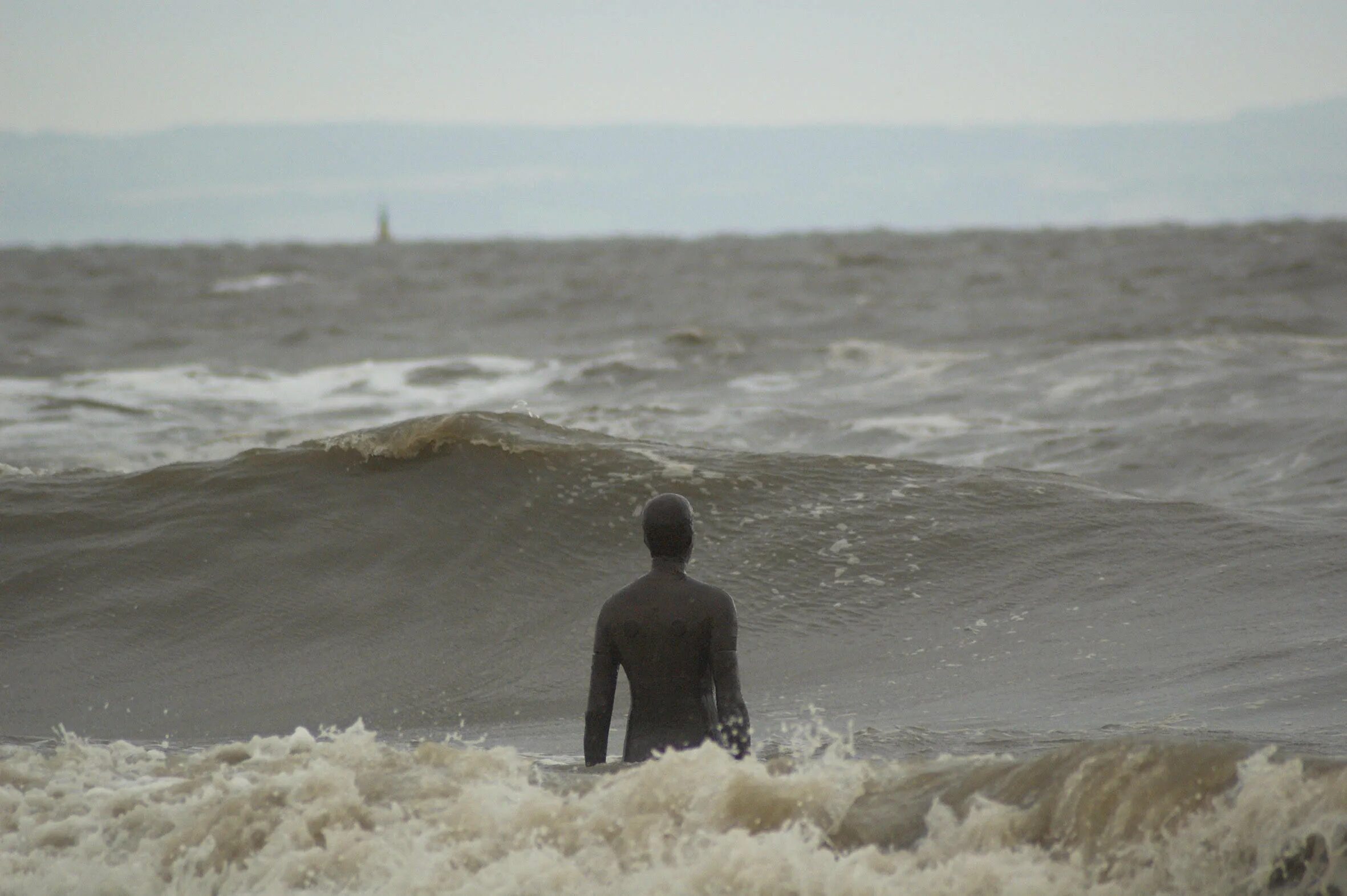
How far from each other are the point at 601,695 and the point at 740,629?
3.01 m

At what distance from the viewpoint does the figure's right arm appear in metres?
4.36

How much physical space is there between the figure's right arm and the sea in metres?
0.07

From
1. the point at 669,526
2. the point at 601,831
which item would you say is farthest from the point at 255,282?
the point at 601,831

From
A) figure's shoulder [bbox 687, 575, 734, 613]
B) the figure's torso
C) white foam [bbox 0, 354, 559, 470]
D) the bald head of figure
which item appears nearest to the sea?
white foam [bbox 0, 354, 559, 470]

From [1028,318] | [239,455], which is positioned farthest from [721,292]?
[239,455]

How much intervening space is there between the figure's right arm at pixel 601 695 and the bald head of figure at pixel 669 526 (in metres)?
0.28

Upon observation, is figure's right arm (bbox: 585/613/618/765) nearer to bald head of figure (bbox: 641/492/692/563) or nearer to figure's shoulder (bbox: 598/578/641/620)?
figure's shoulder (bbox: 598/578/641/620)

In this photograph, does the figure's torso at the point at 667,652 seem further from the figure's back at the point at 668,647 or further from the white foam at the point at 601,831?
the white foam at the point at 601,831

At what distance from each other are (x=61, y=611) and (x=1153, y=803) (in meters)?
6.17

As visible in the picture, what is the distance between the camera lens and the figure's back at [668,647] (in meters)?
4.28

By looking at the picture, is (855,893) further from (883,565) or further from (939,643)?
→ (883,565)

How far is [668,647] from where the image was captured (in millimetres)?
4297

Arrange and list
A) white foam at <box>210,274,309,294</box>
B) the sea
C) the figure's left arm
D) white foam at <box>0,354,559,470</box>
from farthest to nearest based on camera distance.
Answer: white foam at <box>210,274,309,294</box> → white foam at <box>0,354,559,470</box> → the figure's left arm → the sea

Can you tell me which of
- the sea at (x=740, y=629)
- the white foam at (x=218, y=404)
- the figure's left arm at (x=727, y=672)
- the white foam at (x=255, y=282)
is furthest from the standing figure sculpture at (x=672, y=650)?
the white foam at (x=255, y=282)
